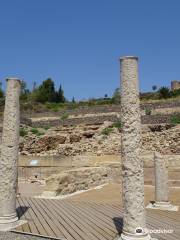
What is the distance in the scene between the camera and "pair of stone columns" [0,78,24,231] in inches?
260

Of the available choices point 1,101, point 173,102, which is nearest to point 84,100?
point 1,101

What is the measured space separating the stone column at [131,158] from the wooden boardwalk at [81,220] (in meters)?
0.58

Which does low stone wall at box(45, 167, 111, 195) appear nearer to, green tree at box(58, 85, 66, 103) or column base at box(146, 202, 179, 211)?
column base at box(146, 202, 179, 211)

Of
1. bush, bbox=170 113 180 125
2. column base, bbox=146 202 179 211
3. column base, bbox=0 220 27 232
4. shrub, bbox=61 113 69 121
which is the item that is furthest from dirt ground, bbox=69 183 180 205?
shrub, bbox=61 113 69 121

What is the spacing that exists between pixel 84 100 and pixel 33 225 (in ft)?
179

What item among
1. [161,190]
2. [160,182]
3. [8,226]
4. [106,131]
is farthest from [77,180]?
[106,131]

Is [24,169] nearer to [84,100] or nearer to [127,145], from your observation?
A: [127,145]

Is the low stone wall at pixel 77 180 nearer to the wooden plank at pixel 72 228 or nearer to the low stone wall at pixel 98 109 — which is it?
the wooden plank at pixel 72 228

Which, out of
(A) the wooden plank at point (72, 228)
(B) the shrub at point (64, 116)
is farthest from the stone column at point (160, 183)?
(B) the shrub at point (64, 116)

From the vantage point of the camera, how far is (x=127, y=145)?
Answer: 18.6 feet

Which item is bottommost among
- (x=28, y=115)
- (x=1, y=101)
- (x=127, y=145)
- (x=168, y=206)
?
(x=168, y=206)

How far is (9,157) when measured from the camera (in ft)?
22.3

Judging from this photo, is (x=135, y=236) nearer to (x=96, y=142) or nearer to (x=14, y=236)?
(x=14, y=236)

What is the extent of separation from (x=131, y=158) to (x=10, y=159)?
9.44 feet
